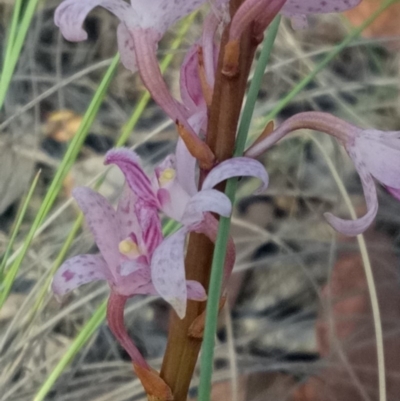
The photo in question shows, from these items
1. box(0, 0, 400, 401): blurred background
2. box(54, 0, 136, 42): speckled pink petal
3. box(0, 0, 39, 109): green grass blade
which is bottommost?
box(0, 0, 400, 401): blurred background

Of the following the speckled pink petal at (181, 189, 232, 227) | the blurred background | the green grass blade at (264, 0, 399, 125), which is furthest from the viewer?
the blurred background

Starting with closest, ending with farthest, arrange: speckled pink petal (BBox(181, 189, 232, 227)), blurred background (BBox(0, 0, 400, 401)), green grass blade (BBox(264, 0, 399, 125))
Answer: speckled pink petal (BBox(181, 189, 232, 227)) < green grass blade (BBox(264, 0, 399, 125)) < blurred background (BBox(0, 0, 400, 401))

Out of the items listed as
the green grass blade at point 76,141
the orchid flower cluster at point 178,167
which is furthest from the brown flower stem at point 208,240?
the green grass blade at point 76,141

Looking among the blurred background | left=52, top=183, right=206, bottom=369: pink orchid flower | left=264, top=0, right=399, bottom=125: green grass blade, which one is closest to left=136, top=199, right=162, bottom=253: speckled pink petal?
left=52, top=183, right=206, bottom=369: pink orchid flower

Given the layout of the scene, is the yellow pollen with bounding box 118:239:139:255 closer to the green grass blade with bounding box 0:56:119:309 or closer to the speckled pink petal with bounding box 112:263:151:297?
the speckled pink petal with bounding box 112:263:151:297

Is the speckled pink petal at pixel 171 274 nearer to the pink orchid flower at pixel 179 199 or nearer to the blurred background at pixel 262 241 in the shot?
the pink orchid flower at pixel 179 199

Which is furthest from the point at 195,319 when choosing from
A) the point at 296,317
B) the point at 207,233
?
the point at 296,317

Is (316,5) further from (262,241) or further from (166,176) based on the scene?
(262,241)
